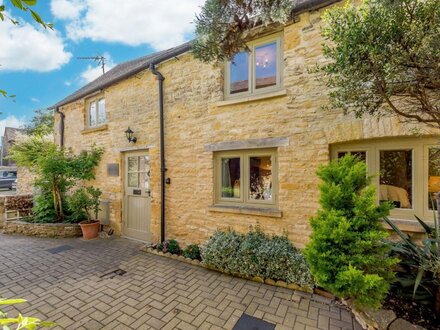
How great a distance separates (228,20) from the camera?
2826 millimetres

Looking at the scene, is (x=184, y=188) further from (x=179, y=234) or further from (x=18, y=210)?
(x=18, y=210)

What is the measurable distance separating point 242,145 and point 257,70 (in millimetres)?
1632

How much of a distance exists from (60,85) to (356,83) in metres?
19.0

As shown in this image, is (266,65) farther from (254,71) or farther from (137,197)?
(137,197)

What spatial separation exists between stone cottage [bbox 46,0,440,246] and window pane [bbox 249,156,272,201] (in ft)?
0.07

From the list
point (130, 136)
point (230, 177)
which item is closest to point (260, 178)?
point (230, 177)

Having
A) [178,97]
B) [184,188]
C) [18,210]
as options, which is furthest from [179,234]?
[18,210]

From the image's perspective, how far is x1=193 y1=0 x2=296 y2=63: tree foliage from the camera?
267 cm

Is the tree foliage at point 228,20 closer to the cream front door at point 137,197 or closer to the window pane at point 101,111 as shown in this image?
the cream front door at point 137,197

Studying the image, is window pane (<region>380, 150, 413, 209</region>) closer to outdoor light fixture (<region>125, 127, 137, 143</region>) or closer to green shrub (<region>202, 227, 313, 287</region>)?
green shrub (<region>202, 227, 313, 287</region>)

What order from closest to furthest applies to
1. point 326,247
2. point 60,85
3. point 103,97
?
point 326,247 → point 103,97 → point 60,85

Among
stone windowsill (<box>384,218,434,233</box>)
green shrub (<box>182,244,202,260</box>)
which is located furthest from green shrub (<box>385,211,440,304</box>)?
green shrub (<box>182,244,202,260</box>)

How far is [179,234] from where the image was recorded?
550 centimetres

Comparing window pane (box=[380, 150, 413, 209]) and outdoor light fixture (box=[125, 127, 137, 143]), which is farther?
outdoor light fixture (box=[125, 127, 137, 143])
